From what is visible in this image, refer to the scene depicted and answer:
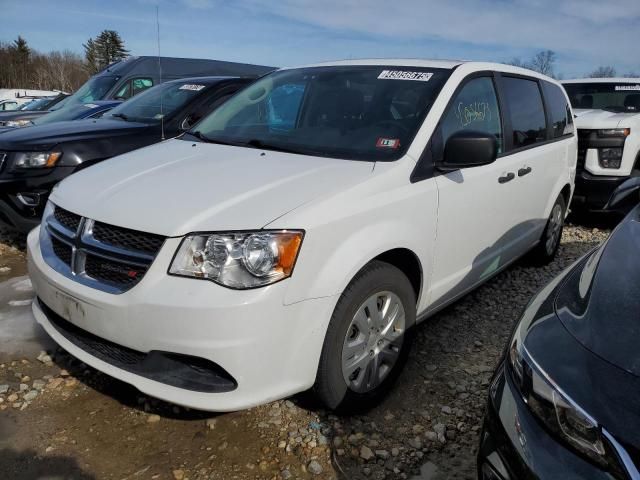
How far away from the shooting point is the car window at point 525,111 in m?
3.67

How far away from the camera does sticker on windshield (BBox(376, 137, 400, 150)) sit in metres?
2.71

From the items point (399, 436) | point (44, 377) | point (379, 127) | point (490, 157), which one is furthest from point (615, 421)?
point (44, 377)

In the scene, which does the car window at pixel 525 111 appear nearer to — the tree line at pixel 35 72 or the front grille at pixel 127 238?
the front grille at pixel 127 238

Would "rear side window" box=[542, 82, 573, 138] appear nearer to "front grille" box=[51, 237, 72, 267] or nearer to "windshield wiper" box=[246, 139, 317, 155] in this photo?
"windshield wiper" box=[246, 139, 317, 155]

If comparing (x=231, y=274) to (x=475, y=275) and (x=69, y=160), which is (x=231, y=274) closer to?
(x=475, y=275)

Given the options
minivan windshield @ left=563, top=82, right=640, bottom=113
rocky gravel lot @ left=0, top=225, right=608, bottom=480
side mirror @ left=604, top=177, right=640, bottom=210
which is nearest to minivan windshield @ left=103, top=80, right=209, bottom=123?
rocky gravel lot @ left=0, top=225, right=608, bottom=480

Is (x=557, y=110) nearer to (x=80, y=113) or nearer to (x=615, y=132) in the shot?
(x=615, y=132)

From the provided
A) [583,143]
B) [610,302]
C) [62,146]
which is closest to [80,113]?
[62,146]

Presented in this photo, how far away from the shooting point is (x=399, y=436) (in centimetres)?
250

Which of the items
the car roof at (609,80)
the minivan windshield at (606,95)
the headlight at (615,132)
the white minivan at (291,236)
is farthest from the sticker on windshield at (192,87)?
the car roof at (609,80)

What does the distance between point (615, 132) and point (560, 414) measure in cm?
552

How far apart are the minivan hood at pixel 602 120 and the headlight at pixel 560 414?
5302 mm

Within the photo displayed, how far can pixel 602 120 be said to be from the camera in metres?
6.08

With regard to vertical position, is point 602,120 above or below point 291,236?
above
